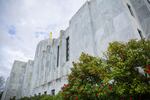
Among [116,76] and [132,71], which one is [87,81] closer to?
[116,76]

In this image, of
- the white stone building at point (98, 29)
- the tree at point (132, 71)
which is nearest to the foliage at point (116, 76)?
the tree at point (132, 71)

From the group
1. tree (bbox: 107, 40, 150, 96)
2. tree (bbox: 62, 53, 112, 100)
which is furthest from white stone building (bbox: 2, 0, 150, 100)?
tree (bbox: 62, 53, 112, 100)

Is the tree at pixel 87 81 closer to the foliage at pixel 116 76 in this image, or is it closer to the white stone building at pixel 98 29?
the foliage at pixel 116 76

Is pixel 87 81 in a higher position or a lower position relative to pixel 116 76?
higher

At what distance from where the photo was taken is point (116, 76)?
5.18 meters

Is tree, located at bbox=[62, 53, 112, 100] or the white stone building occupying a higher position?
the white stone building

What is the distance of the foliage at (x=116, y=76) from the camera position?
4.94 m

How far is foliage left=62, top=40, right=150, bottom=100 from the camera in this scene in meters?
4.94

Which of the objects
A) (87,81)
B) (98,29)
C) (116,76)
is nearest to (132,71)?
(116,76)

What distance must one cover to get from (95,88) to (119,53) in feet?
6.85

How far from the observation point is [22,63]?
36.0 m

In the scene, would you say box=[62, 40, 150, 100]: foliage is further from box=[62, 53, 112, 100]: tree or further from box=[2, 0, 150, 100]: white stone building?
box=[2, 0, 150, 100]: white stone building

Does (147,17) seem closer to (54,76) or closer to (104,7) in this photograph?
(104,7)

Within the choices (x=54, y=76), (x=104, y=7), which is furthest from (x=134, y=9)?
(x=54, y=76)
